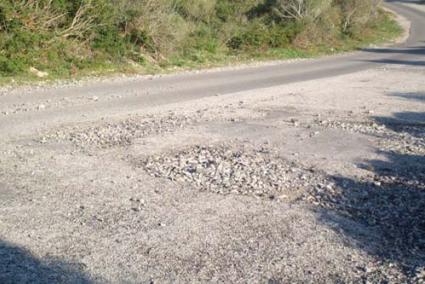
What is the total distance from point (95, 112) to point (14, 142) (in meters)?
2.79

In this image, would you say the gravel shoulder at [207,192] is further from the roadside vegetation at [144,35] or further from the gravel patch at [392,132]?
the roadside vegetation at [144,35]

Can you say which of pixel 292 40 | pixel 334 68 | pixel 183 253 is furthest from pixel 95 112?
pixel 292 40

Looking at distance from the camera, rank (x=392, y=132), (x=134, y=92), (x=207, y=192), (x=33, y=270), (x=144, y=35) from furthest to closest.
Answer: (x=144, y=35) < (x=134, y=92) < (x=392, y=132) < (x=207, y=192) < (x=33, y=270)

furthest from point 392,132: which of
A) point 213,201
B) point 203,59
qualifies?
point 203,59

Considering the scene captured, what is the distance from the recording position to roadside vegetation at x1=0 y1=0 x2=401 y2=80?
17.1 meters

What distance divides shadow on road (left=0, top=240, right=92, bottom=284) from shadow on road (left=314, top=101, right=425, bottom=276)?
265 centimetres

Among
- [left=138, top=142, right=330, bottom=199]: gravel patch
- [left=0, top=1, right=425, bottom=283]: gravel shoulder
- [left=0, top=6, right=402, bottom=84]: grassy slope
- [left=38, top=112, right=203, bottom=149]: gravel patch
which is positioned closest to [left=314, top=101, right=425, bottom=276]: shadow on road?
[left=0, top=1, right=425, bottom=283]: gravel shoulder

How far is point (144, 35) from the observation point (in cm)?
2081

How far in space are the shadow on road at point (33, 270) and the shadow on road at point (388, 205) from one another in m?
2.65

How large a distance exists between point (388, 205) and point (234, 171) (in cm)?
210

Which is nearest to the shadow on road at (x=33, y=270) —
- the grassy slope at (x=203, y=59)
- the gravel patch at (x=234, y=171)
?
the gravel patch at (x=234, y=171)

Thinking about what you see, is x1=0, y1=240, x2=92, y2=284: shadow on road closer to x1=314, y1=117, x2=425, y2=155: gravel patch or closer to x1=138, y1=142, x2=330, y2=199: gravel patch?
x1=138, y1=142, x2=330, y2=199: gravel patch

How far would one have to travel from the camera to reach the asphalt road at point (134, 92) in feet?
34.8

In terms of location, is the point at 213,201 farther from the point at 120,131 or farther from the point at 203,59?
the point at 203,59
